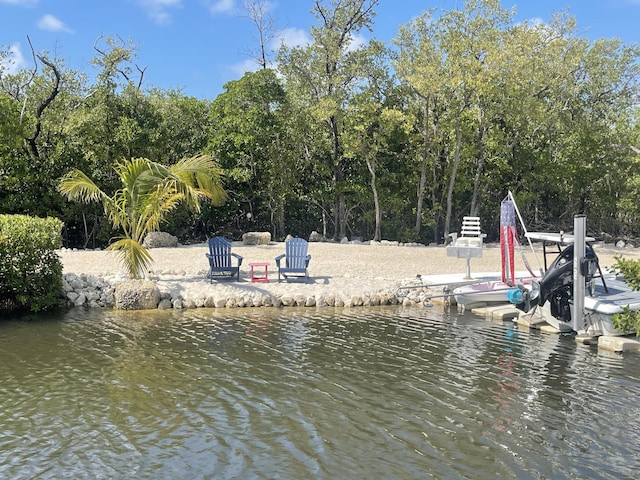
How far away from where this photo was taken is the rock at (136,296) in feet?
35.1

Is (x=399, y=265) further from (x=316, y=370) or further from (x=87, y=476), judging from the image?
(x=87, y=476)

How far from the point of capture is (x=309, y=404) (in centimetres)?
564

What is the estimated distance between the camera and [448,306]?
11.7 meters

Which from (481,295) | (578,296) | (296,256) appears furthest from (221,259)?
(578,296)

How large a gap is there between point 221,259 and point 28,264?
12.6ft

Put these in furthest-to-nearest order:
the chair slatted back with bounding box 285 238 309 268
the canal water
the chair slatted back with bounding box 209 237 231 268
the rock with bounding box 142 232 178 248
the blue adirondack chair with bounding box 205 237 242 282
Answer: the rock with bounding box 142 232 178 248, the chair slatted back with bounding box 285 238 309 268, the chair slatted back with bounding box 209 237 231 268, the blue adirondack chair with bounding box 205 237 242 282, the canal water

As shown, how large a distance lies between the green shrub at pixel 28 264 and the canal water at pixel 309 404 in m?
1.04

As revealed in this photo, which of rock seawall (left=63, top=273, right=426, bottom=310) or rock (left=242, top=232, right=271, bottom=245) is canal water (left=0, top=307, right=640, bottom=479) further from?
rock (left=242, top=232, right=271, bottom=245)

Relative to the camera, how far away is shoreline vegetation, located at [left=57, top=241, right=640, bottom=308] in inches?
443

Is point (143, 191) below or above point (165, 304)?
above

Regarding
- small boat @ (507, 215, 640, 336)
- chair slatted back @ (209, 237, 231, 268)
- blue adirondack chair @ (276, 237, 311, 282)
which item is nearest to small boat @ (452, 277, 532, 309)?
small boat @ (507, 215, 640, 336)

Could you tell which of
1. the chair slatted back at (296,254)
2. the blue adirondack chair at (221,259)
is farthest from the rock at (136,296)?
the chair slatted back at (296,254)

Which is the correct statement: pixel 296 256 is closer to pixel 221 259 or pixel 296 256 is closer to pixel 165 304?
pixel 221 259

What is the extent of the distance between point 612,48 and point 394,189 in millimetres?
14413
